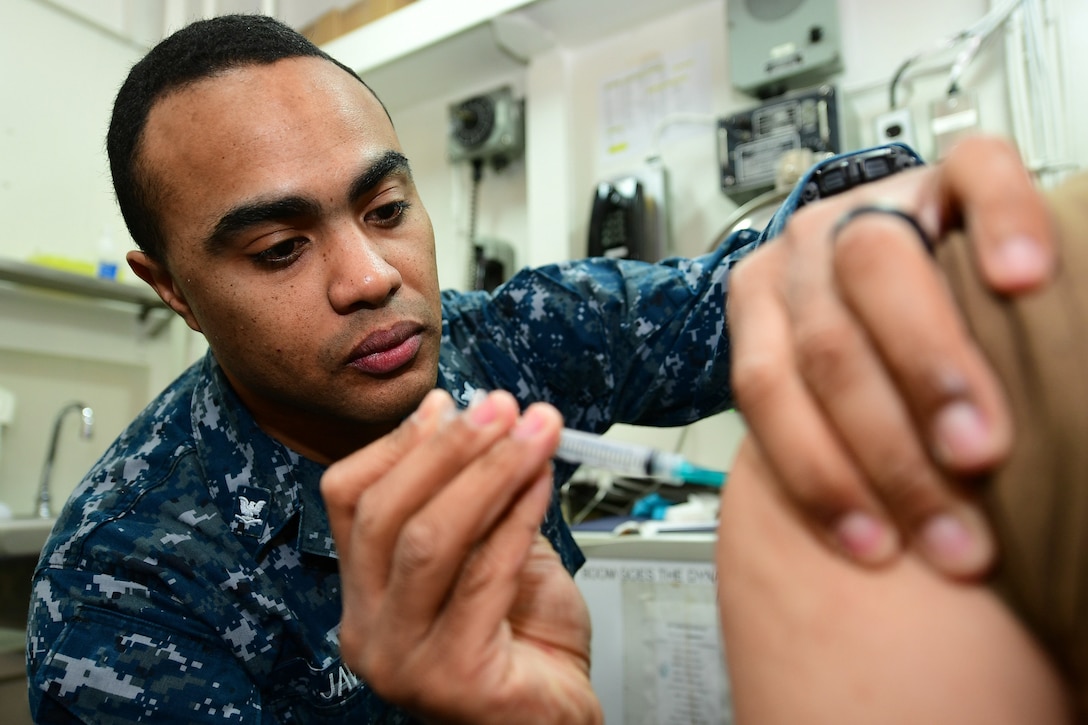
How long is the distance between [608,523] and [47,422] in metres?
1.88

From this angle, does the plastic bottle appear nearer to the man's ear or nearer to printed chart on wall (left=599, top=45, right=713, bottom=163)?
the man's ear

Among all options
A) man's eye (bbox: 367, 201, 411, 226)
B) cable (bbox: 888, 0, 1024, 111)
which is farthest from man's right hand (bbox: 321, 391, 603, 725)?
cable (bbox: 888, 0, 1024, 111)

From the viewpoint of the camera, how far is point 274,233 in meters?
0.85

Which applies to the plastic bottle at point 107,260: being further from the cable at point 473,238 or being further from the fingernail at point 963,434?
the fingernail at point 963,434

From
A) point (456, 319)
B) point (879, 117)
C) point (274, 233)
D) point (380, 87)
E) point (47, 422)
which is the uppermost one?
point (380, 87)

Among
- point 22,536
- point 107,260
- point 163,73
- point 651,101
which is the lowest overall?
point 22,536

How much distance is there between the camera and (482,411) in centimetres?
49

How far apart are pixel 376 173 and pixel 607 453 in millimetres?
520

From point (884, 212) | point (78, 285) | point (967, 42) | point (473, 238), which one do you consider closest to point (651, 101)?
point (473, 238)

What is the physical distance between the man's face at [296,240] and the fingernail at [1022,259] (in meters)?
0.66

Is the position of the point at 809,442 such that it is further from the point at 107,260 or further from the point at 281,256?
the point at 107,260

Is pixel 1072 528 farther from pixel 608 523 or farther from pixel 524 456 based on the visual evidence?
pixel 608 523

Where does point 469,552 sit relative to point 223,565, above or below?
above

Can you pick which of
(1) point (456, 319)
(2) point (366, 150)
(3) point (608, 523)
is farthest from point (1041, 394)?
(3) point (608, 523)
